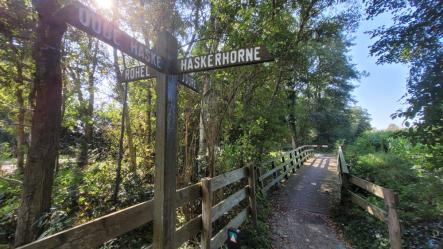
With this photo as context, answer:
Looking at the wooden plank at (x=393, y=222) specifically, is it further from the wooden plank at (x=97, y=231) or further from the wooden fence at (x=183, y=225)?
the wooden plank at (x=97, y=231)

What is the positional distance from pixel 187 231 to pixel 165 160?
1351 millimetres

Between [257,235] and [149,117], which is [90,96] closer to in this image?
[149,117]

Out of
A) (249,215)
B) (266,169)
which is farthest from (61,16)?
(266,169)

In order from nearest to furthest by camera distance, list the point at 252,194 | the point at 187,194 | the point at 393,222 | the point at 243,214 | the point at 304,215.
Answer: the point at 187,194
the point at 393,222
the point at 243,214
the point at 252,194
the point at 304,215

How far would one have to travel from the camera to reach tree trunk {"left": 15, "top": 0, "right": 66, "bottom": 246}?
3.94 meters

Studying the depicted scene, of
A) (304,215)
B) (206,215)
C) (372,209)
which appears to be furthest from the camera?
(304,215)

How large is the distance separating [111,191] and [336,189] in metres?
7.15

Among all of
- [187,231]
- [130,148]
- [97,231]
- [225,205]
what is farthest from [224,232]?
[130,148]

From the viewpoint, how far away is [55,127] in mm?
4344

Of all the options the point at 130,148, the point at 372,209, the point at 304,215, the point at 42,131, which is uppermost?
the point at 42,131

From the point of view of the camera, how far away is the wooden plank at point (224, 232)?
377 centimetres

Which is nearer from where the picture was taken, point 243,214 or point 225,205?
point 225,205

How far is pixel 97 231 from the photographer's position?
5.88ft

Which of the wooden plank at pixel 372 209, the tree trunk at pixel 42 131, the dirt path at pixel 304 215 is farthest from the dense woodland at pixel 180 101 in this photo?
the dirt path at pixel 304 215
